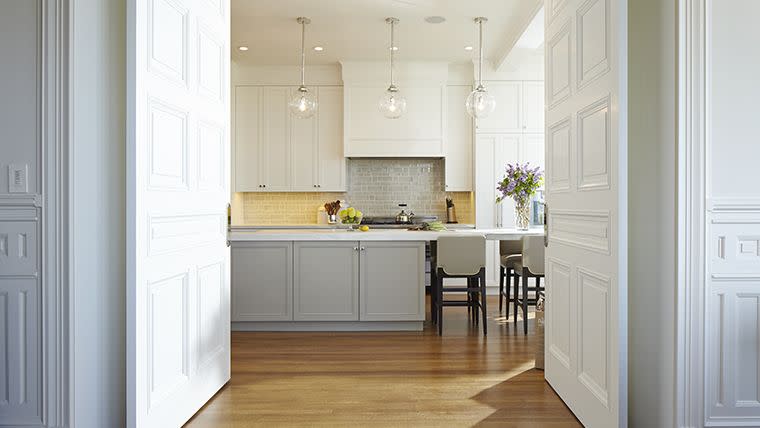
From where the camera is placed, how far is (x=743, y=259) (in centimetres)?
206

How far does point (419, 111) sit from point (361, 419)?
15.8 feet

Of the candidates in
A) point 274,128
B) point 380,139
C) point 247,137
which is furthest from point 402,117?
point 247,137

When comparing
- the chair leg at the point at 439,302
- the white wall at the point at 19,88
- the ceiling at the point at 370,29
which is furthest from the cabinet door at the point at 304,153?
the white wall at the point at 19,88

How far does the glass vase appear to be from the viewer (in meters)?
5.14

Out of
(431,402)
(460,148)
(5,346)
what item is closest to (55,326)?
(5,346)

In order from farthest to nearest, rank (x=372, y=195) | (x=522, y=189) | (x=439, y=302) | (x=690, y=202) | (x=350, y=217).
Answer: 1. (x=372, y=195)
2. (x=522, y=189)
3. (x=350, y=217)
4. (x=439, y=302)
5. (x=690, y=202)

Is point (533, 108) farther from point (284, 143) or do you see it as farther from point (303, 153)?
point (284, 143)

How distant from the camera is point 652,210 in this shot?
2.21m

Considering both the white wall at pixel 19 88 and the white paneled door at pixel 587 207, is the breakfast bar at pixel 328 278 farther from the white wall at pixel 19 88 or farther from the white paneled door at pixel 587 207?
the white wall at pixel 19 88

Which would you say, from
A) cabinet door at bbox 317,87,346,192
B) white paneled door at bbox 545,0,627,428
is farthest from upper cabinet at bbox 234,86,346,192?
white paneled door at bbox 545,0,627,428

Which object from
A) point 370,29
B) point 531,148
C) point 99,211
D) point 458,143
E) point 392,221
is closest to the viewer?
point 99,211

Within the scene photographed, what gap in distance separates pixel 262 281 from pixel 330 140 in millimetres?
2954

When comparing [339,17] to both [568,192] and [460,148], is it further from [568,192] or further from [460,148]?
[568,192]

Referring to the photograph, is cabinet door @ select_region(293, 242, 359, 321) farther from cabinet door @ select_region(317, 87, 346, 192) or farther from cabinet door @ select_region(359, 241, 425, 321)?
cabinet door @ select_region(317, 87, 346, 192)
